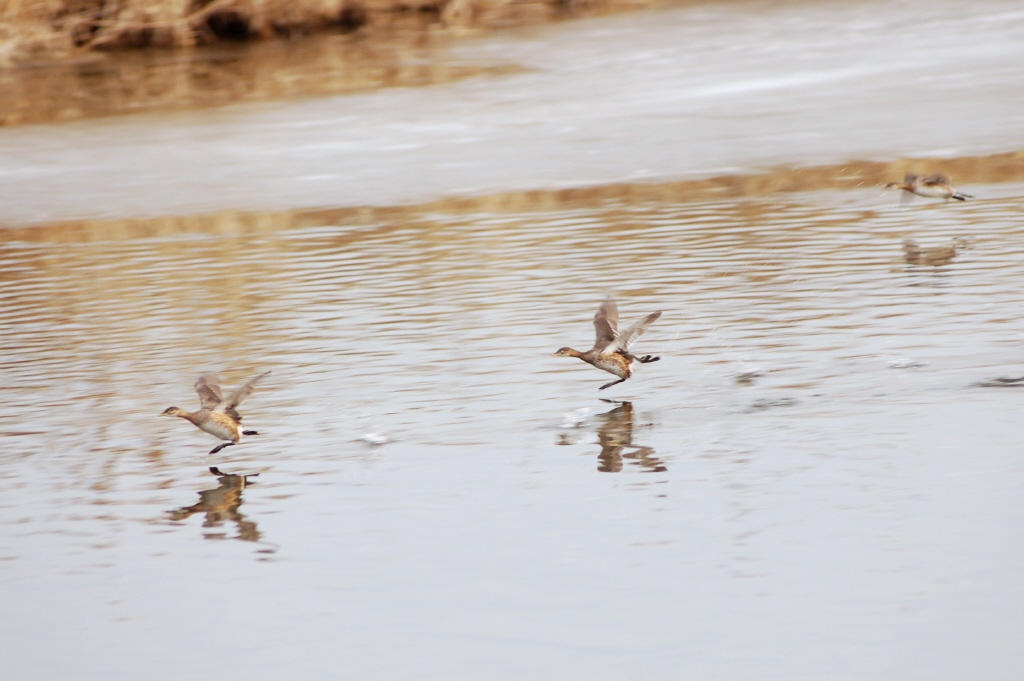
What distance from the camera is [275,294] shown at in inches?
439

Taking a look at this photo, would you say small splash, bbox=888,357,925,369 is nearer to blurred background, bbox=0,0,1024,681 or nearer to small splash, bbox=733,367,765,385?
blurred background, bbox=0,0,1024,681

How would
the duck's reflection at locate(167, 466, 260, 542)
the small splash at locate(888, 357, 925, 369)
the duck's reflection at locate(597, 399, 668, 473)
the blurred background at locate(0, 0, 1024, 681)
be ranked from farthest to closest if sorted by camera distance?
1. the small splash at locate(888, 357, 925, 369)
2. the duck's reflection at locate(597, 399, 668, 473)
3. the duck's reflection at locate(167, 466, 260, 542)
4. the blurred background at locate(0, 0, 1024, 681)

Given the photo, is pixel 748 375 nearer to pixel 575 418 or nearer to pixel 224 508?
pixel 575 418

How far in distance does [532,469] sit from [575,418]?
0.91 m

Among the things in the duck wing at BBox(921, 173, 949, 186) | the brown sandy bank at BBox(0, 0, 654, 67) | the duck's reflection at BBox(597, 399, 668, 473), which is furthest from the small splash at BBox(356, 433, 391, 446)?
the brown sandy bank at BBox(0, 0, 654, 67)

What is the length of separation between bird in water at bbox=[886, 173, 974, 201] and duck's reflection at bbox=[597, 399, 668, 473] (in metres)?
4.81

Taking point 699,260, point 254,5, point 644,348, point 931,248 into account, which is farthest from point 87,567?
point 254,5

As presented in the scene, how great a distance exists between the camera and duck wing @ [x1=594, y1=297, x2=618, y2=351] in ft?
26.0

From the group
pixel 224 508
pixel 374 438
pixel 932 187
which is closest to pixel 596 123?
pixel 932 187

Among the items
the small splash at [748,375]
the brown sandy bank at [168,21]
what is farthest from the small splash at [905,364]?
the brown sandy bank at [168,21]

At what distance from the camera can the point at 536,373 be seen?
8508 millimetres

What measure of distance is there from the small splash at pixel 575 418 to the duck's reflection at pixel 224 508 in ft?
5.12

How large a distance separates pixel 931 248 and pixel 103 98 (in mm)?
13933

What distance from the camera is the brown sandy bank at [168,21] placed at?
26781mm
